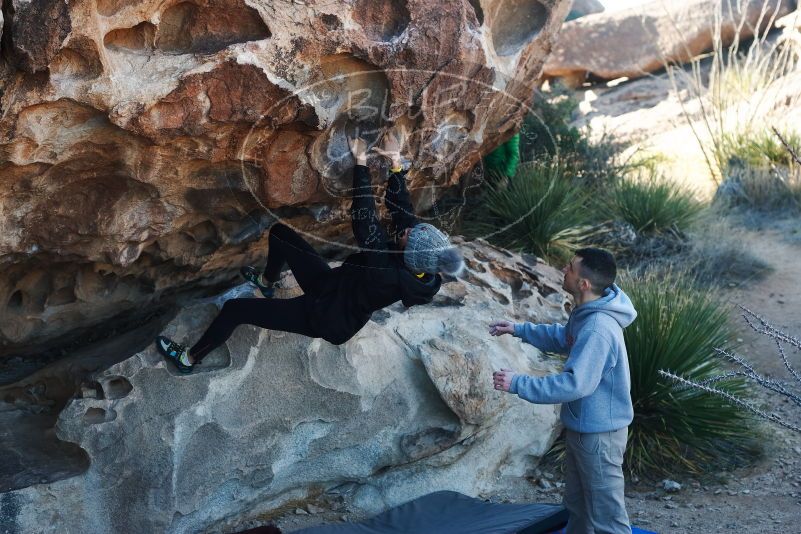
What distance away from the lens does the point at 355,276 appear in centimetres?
412

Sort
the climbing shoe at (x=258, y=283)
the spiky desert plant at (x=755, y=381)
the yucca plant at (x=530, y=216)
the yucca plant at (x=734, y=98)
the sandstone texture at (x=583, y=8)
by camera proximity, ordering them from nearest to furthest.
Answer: the spiky desert plant at (x=755, y=381) → the climbing shoe at (x=258, y=283) → the yucca plant at (x=530, y=216) → the yucca plant at (x=734, y=98) → the sandstone texture at (x=583, y=8)

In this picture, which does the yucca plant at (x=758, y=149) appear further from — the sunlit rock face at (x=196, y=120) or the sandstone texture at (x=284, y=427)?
the sandstone texture at (x=284, y=427)

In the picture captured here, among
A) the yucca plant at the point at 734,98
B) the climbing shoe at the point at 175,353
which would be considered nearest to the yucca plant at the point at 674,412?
the climbing shoe at the point at 175,353

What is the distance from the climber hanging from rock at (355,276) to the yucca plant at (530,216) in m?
2.96

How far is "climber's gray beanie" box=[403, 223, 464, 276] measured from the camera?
3877 mm

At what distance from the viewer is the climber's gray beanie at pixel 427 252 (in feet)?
12.7

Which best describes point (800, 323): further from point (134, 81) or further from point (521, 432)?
point (134, 81)

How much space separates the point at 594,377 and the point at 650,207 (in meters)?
5.33

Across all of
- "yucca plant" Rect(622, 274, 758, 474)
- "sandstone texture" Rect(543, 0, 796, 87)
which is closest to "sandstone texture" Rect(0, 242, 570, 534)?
"yucca plant" Rect(622, 274, 758, 474)

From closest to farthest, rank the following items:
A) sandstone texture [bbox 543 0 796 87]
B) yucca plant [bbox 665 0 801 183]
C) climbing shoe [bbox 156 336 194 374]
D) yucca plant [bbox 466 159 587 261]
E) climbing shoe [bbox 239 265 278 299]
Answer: climbing shoe [bbox 156 336 194 374], climbing shoe [bbox 239 265 278 299], yucca plant [bbox 466 159 587 261], yucca plant [bbox 665 0 801 183], sandstone texture [bbox 543 0 796 87]

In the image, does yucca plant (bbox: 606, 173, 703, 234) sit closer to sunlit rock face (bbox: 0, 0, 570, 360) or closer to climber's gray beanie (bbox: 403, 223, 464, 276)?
A: sunlit rock face (bbox: 0, 0, 570, 360)

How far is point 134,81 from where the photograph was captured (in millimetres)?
3650

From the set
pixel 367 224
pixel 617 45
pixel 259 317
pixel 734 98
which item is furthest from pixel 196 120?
pixel 617 45

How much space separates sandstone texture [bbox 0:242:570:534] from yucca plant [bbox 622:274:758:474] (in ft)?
2.02
